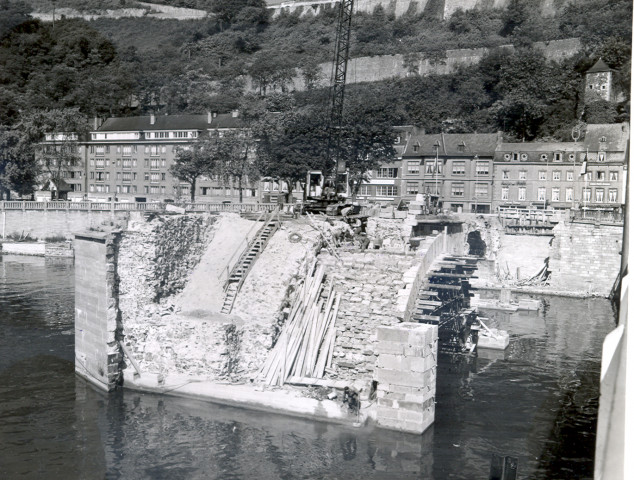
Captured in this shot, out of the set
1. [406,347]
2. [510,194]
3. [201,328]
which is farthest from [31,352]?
[510,194]

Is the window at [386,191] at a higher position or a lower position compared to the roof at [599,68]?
lower

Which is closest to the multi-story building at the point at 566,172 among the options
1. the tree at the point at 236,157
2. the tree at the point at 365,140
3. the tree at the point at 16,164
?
the tree at the point at 365,140

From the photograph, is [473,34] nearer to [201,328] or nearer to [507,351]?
[507,351]

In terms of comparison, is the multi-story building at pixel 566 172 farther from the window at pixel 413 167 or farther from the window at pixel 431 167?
the window at pixel 413 167

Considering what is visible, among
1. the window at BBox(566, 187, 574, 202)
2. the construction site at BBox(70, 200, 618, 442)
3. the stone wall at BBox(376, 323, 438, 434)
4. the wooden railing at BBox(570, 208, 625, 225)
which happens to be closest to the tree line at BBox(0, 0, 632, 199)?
the window at BBox(566, 187, 574, 202)

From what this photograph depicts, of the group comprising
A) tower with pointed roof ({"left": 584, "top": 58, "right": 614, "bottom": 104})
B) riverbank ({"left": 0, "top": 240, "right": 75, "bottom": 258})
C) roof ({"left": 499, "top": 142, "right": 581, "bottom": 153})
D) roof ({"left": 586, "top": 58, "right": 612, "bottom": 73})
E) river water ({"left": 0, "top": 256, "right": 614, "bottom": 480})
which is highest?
roof ({"left": 586, "top": 58, "right": 612, "bottom": 73})

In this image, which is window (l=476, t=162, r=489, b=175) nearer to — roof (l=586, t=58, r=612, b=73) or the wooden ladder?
roof (l=586, t=58, r=612, b=73)
